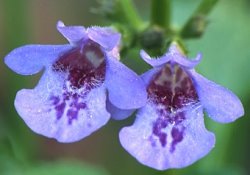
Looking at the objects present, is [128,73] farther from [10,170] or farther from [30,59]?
[10,170]

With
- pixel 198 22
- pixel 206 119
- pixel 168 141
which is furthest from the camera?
pixel 206 119

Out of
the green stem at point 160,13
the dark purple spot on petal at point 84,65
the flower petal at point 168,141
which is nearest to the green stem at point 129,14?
the green stem at point 160,13

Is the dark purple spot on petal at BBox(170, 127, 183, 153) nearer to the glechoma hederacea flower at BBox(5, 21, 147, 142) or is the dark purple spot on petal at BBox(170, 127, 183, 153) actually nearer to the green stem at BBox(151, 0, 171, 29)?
the glechoma hederacea flower at BBox(5, 21, 147, 142)

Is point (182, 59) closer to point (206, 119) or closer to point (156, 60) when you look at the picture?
point (156, 60)

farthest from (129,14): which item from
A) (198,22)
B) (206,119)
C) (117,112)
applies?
(206,119)

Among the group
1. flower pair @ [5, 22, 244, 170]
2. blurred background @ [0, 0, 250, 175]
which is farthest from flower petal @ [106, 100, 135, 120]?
blurred background @ [0, 0, 250, 175]

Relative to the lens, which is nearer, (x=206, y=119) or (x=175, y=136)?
(x=175, y=136)
